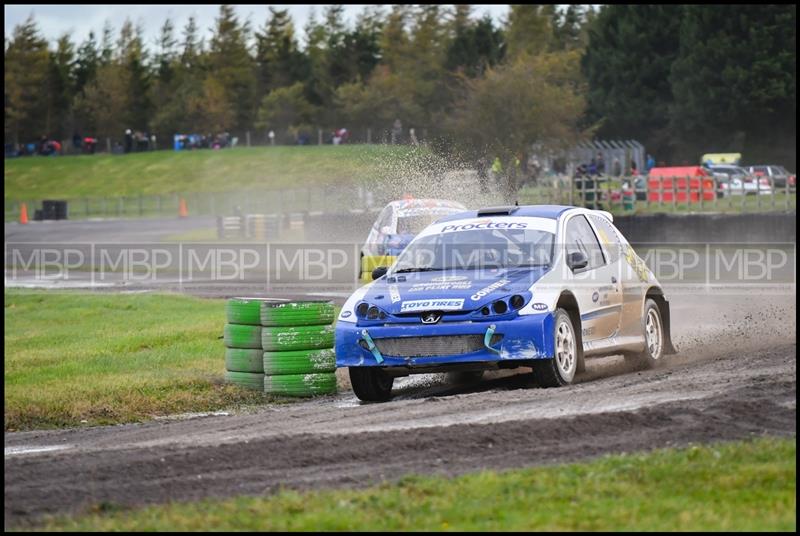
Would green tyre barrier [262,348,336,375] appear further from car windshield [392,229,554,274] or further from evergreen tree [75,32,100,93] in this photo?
evergreen tree [75,32,100,93]

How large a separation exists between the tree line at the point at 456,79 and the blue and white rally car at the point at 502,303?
2218 cm

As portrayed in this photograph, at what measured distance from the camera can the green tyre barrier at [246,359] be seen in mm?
12375

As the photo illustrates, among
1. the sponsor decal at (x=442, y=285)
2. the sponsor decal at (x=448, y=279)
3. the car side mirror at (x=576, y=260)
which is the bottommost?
the sponsor decal at (x=442, y=285)

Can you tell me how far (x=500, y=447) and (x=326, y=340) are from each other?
4557 mm

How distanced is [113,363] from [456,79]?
56747mm

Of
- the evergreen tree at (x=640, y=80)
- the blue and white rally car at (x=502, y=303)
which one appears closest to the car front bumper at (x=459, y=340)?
the blue and white rally car at (x=502, y=303)

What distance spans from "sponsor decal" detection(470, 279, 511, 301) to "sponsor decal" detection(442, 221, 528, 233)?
107 cm

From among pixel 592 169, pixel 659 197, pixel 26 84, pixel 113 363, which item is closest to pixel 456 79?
pixel 592 169

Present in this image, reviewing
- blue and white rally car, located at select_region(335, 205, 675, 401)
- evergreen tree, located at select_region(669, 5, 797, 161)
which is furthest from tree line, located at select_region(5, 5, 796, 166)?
blue and white rally car, located at select_region(335, 205, 675, 401)

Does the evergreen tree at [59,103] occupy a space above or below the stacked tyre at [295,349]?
above

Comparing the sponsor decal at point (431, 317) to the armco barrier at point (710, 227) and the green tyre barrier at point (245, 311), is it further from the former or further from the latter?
the armco barrier at point (710, 227)

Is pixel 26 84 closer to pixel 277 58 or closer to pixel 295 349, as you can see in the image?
pixel 277 58

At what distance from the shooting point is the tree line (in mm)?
58094

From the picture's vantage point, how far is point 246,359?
40.8ft
